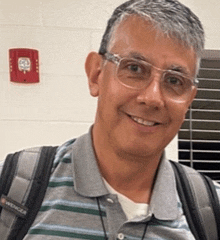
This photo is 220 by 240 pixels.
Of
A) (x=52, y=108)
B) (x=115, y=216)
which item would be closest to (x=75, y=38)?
(x=52, y=108)

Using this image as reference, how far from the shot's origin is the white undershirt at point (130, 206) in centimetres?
93

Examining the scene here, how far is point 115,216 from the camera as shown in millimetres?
898

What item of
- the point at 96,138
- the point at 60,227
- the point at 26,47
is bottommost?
the point at 60,227

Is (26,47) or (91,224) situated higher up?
(26,47)

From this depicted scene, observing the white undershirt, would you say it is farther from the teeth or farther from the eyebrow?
the eyebrow

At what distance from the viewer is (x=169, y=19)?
37.1 inches

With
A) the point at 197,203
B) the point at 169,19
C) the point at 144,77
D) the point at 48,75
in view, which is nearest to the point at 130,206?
the point at 197,203

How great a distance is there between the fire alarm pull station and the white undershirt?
1.22 meters

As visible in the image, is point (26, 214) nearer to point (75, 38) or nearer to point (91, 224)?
point (91, 224)

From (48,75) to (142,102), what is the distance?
1.28m

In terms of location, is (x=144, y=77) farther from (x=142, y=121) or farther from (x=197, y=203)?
(x=197, y=203)

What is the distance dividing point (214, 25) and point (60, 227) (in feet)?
5.81

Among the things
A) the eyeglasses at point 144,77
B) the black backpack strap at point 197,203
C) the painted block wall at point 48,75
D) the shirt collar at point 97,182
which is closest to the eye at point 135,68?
the eyeglasses at point 144,77

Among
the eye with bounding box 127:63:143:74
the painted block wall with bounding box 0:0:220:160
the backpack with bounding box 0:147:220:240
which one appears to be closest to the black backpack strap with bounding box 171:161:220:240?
the backpack with bounding box 0:147:220:240
